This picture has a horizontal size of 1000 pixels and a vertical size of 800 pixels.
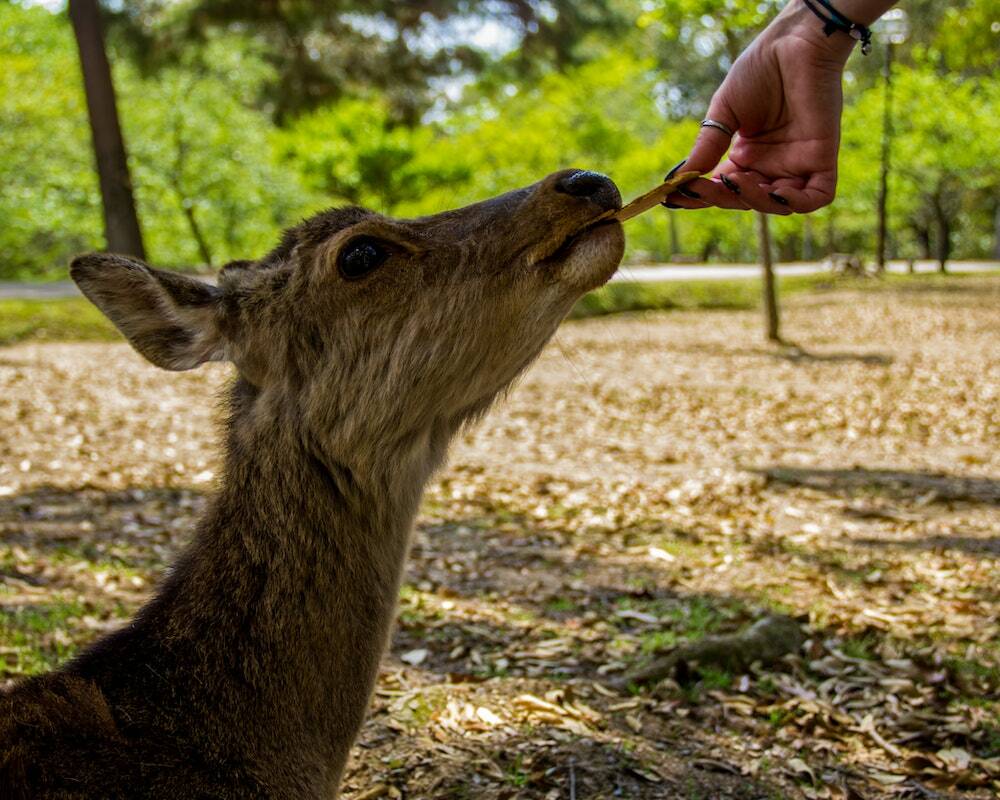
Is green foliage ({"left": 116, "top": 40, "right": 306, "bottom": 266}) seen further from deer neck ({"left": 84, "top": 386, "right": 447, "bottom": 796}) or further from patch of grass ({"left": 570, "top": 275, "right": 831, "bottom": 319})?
deer neck ({"left": 84, "top": 386, "right": 447, "bottom": 796})

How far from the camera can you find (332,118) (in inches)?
1064

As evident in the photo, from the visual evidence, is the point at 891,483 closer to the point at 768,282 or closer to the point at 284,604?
the point at 284,604

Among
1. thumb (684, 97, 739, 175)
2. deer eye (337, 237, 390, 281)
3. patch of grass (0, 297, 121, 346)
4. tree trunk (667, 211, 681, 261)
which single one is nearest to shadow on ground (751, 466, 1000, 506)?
thumb (684, 97, 739, 175)

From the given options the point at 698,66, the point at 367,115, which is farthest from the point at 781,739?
the point at 698,66

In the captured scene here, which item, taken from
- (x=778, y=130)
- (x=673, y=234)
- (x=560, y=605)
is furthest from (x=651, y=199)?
(x=673, y=234)

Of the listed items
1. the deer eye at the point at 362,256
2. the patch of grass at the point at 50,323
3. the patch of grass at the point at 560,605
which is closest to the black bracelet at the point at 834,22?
the deer eye at the point at 362,256

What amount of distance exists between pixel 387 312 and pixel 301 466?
0.53 metres

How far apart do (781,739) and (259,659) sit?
7.98 ft

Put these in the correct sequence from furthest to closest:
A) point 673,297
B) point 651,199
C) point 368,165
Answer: point 368,165 < point 673,297 < point 651,199

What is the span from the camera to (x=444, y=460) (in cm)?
315

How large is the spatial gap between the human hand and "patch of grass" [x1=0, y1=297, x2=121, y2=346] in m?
15.0

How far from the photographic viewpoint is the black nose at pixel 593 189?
2.76 metres

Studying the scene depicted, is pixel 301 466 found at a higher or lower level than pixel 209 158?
lower

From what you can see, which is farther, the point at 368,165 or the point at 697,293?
the point at 697,293
